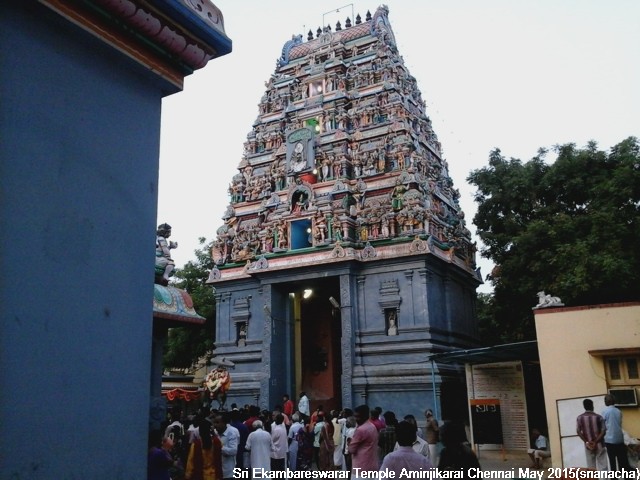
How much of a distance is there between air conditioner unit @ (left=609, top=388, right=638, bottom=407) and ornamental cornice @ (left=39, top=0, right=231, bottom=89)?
11.9 m

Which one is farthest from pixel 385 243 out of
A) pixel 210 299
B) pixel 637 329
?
pixel 210 299

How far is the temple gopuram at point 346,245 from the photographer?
21.0 m

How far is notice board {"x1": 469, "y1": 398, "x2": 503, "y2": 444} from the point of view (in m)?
15.2

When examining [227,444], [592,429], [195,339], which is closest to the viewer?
[227,444]

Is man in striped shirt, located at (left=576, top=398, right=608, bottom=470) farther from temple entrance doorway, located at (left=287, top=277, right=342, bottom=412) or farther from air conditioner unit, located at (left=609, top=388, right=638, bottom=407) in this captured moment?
temple entrance doorway, located at (left=287, top=277, right=342, bottom=412)

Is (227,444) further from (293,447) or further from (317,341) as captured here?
(317,341)

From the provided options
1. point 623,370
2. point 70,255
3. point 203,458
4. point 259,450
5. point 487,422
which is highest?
point 70,255

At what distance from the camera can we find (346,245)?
22078 millimetres

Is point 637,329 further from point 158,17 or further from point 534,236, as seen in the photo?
point 158,17

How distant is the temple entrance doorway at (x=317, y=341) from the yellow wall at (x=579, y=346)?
34.0 ft

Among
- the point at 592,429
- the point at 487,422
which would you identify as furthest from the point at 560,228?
the point at 592,429

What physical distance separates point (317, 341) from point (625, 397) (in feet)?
50.6

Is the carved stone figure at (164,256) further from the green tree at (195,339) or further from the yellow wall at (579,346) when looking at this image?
the green tree at (195,339)

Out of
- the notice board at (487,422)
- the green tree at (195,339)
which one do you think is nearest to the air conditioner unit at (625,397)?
the notice board at (487,422)
